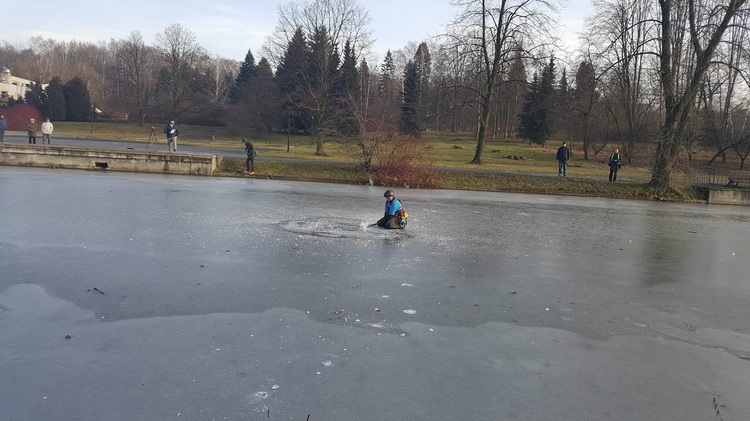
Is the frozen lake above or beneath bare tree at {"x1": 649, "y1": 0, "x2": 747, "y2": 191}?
beneath

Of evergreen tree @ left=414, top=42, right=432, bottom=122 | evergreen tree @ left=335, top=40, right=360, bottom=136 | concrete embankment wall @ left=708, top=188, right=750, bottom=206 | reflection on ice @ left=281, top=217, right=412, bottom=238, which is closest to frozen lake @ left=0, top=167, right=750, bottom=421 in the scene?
reflection on ice @ left=281, top=217, right=412, bottom=238

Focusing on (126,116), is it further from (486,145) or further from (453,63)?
(453,63)

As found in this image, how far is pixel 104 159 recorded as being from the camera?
27.2 meters

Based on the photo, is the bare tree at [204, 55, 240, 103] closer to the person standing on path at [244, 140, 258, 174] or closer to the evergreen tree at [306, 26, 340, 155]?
Answer: the evergreen tree at [306, 26, 340, 155]

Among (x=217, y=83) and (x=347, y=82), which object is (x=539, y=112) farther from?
(x=217, y=83)

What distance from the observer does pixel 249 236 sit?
40.7 feet

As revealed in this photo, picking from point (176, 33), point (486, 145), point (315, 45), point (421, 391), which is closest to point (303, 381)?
point (421, 391)

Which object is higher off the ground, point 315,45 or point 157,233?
point 315,45

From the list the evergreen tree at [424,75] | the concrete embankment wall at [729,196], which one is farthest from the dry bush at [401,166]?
the evergreen tree at [424,75]

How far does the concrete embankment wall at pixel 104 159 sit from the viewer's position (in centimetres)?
2659

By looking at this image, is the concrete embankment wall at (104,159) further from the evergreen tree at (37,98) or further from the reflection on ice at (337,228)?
the evergreen tree at (37,98)

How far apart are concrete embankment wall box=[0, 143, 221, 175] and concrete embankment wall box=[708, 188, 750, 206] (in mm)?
26083

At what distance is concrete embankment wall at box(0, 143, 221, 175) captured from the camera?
2659cm

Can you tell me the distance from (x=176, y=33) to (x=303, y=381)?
8488 centimetres
